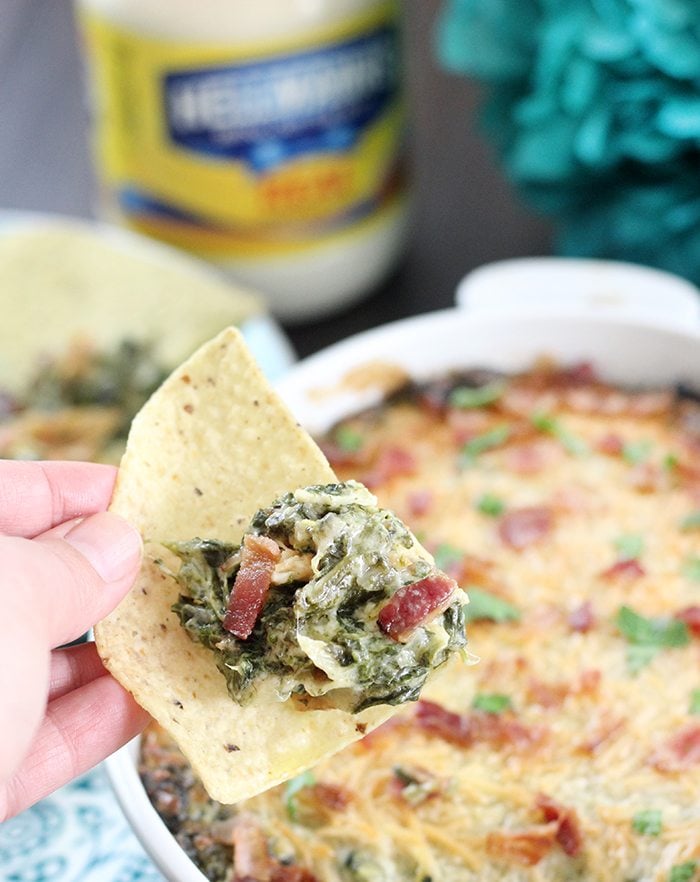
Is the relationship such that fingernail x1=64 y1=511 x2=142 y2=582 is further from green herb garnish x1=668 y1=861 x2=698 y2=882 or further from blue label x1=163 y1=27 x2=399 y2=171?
blue label x1=163 y1=27 x2=399 y2=171

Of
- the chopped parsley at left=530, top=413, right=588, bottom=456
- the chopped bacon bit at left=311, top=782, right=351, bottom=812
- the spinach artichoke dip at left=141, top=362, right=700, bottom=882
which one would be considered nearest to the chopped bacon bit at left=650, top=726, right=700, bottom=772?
the spinach artichoke dip at left=141, top=362, right=700, bottom=882

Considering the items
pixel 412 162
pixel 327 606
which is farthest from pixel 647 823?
pixel 412 162

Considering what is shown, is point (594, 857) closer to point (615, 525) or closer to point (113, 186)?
point (615, 525)

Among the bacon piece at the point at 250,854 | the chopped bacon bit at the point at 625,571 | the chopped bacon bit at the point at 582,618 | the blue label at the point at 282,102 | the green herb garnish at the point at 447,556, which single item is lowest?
the bacon piece at the point at 250,854

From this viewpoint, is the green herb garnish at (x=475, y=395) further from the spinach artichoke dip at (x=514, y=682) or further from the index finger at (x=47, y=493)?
the index finger at (x=47, y=493)

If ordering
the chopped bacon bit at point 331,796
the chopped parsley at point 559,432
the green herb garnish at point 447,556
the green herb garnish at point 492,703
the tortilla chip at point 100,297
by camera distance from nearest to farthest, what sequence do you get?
the chopped bacon bit at point 331,796 → the green herb garnish at point 492,703 → the green herb garnish at point 447,556 → the chopped parsley at point 559,432 → the tortilla chip at point 100,297

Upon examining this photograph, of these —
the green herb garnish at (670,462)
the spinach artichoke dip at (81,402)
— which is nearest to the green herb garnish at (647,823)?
the green herb garnish at (670,462)
